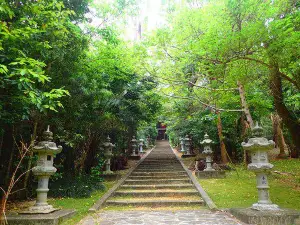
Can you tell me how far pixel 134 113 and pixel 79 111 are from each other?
5267mm

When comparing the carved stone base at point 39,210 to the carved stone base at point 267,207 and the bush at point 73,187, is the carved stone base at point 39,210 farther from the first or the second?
the carved stone base at point 267,207

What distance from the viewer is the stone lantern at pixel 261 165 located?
5988mm

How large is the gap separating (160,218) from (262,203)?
251 cm

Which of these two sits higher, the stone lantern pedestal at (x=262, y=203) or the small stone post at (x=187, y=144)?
the small stone post at (x=187, y=144)

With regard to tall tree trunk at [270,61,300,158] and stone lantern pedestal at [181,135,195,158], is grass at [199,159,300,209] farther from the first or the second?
stone lantern pedestal at [181,135,195,158]

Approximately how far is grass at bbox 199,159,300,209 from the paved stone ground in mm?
981

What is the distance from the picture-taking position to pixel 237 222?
571 centimetres

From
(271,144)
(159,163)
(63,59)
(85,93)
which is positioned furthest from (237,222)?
(159,163)

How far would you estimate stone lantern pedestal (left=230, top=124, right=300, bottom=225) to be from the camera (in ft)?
17.4

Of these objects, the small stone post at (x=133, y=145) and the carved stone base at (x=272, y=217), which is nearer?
the carved stone base at (x=272, y=217)

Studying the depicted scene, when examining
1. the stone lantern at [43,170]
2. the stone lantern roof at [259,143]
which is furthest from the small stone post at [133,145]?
the stone lantern roof at [259,143]

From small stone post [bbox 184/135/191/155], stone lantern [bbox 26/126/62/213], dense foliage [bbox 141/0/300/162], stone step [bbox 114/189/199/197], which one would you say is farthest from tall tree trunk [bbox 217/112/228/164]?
stone lantern [bbox 26/126/62/213]

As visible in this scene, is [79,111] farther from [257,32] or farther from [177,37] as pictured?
[257,32]

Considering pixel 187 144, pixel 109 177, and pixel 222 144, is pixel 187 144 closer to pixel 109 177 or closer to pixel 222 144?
pixel 222 144
